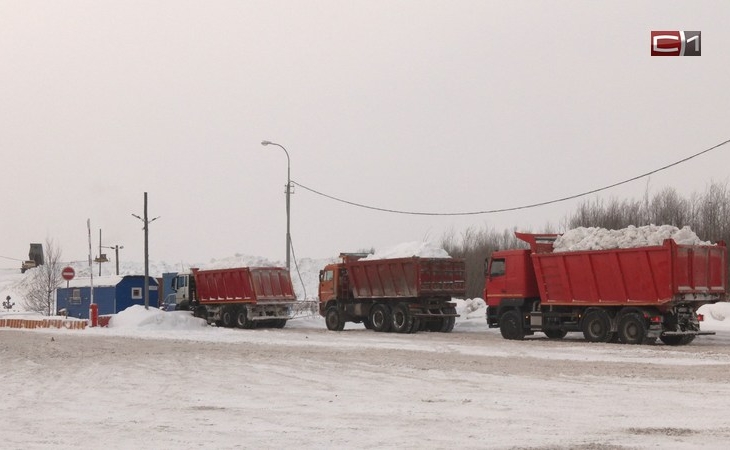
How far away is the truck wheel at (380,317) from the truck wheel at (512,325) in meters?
5.66

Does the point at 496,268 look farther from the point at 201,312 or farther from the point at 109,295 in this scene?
the point at 109,295

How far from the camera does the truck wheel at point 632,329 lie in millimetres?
24308

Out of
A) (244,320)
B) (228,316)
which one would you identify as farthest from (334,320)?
(228,316)

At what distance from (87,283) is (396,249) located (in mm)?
20255

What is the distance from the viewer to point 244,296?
3831 centimetres

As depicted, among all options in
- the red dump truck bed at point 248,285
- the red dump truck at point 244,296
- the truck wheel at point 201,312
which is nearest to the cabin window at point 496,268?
the red dump truck at point 244,296

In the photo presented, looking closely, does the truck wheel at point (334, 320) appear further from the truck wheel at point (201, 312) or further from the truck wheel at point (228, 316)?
the truck wheel at point (201, 312)

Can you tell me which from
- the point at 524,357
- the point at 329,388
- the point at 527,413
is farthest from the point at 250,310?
the point at 527,413

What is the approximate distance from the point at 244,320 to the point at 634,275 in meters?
19.0

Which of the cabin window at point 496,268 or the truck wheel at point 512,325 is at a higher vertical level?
the cabin window at point 496,268

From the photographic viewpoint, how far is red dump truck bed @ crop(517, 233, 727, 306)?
23.8m

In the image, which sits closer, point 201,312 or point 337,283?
point 337,283

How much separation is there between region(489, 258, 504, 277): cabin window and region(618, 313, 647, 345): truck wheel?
4.83 metres

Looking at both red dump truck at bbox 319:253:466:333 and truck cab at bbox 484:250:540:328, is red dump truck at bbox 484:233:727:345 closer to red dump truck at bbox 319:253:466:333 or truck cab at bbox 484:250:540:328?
truck cab at bbox 484:250:540:328
